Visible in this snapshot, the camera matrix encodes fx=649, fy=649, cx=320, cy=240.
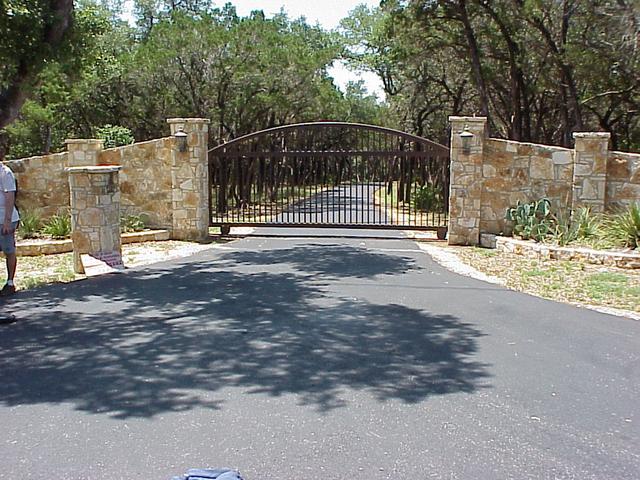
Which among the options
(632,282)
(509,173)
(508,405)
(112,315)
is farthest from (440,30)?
(508,405)

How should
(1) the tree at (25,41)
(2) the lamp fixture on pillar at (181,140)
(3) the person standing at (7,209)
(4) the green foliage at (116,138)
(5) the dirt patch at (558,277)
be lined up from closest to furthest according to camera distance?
(3) the person standing at (7,209)
(5) the dirt patch at (558,277)
(1) the tree at (25,41)
(2) the lamp fixture on pillar at (181,140)
(4) the green foliage at (116,138)

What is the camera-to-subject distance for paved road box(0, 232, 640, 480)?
335cm

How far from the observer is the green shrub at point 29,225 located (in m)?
12.0

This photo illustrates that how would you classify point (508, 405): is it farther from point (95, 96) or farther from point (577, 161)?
point (95, 96)

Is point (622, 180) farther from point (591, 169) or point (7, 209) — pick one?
point (7, 209)

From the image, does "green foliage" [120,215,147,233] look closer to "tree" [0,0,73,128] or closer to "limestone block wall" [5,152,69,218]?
"limestone block wall" [5,152,69,218]

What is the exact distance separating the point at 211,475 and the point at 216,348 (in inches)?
88.4

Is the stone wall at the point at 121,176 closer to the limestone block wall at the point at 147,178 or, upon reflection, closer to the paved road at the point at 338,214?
the limestone block wall at the point at 147,178

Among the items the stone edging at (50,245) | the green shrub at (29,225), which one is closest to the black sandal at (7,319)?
the stone edging at (50,245)

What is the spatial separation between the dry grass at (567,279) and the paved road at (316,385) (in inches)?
A: 24.7

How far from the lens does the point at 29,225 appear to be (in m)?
12.0

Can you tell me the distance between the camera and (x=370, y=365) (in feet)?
16.0

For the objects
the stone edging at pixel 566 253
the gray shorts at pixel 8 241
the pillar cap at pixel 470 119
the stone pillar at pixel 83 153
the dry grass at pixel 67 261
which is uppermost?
the pillar cap at pixel 470 119

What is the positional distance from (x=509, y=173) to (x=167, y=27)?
41.5 feet
